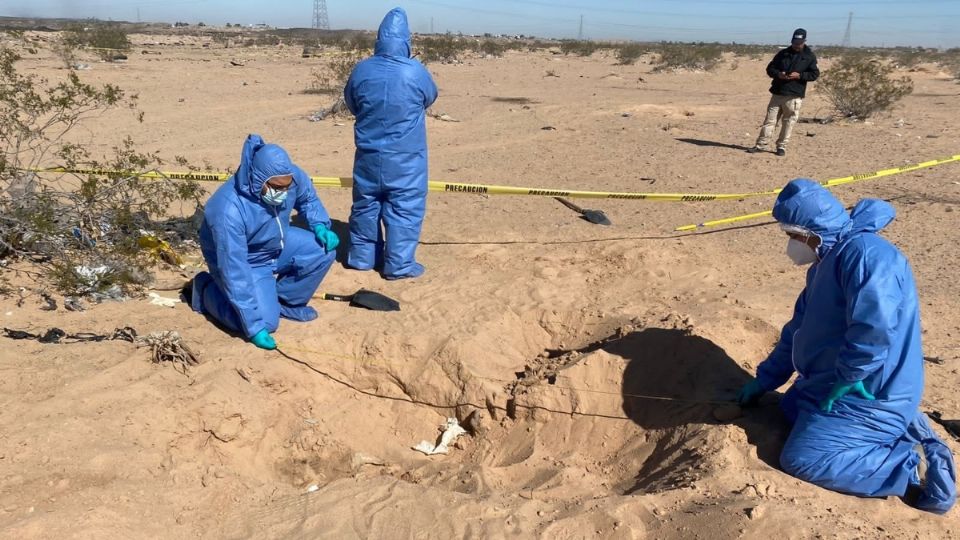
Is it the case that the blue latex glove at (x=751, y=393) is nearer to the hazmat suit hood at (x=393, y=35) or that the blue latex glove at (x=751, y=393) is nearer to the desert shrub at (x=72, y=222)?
the hazmat suit hood at (x=393, y=35)

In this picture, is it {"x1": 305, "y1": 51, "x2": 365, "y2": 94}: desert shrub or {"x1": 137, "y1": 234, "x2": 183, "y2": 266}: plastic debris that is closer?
{"x1": 137, "y1": 234, "x2": 183, "y2": 266}: plastic debris

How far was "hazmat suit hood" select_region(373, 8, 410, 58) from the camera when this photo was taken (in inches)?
197

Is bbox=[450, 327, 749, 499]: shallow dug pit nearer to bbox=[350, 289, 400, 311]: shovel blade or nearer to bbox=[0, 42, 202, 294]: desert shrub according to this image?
bbox=[350, 289, 400, 311]: shovel blade

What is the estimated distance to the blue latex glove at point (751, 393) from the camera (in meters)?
3.48

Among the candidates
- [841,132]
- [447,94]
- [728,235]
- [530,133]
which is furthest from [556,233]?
[447,94]

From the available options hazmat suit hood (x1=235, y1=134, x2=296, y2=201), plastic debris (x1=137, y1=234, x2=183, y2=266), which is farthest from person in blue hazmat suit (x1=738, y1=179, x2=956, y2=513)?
plastic debris (x1=137, y1=234, x2=183, y2=266)

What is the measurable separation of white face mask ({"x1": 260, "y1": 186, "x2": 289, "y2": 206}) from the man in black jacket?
7.05 meters

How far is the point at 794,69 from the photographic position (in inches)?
350

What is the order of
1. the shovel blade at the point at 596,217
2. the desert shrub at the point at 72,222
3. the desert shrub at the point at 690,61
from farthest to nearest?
the desert shrub at the point at 690,61, the shovel blade at the point at 596,217, the desert shrub at the point at 72,222

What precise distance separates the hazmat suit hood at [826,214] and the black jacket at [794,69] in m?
6.83

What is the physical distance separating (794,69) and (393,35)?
243 inches

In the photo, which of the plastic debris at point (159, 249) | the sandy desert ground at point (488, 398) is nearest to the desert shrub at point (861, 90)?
the sandy desert ground at point (488, 398)

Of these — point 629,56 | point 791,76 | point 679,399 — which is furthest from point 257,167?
point 629,56

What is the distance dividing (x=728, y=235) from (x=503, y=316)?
8.85 feet
